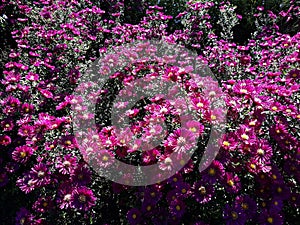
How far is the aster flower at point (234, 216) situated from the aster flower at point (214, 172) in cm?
21

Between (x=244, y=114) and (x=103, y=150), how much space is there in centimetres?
96

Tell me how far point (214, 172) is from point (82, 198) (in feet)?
2.63

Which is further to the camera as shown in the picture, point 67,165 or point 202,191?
point 67,165

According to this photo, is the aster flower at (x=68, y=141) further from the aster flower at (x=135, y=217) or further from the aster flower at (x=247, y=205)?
the aster flower at (x=247, y=205)

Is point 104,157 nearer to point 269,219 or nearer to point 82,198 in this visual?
point 82,198

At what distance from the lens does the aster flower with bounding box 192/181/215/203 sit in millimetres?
1791

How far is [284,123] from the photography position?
6.89ft

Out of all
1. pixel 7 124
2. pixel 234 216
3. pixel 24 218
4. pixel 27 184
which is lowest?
pixel 24 218

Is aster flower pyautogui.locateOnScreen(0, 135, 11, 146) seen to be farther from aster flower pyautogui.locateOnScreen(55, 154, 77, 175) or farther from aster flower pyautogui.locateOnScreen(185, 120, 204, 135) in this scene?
aster flower pyautogui.locateOnScreen(185, 120, 204, 135)

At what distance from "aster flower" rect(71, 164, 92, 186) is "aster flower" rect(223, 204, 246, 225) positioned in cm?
86

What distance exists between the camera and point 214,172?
1.77 m

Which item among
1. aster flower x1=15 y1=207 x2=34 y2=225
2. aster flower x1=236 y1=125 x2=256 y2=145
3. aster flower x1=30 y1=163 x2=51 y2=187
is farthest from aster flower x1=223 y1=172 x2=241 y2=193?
aster flower x1=15 y1=207 x2=34 y2=225

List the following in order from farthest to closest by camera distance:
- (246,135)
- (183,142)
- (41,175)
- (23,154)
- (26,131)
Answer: (26,131)
(23,154)
(41,175)
(246,135)
(183,142)

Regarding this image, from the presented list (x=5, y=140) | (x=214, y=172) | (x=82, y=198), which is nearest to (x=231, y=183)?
(x=214, y=172)
